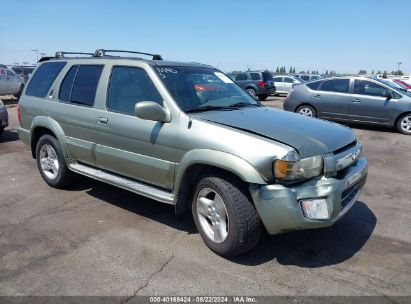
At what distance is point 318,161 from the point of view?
332cm

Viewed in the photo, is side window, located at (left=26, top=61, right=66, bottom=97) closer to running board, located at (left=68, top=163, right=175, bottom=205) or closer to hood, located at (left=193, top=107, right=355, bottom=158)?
running board, located at (left=68, top=163, right=175, bottom=205)

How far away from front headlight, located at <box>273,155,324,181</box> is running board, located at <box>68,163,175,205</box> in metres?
1.21

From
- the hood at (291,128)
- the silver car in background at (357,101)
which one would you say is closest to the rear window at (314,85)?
the silver car in background at (357,101)

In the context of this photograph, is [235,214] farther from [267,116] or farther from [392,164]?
[392,164]

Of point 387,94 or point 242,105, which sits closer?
point 242,105

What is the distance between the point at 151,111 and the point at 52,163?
A: 2.52m

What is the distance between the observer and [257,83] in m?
21.8

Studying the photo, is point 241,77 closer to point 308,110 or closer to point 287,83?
point 287,83

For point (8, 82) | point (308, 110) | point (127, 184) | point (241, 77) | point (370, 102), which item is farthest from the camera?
point (241, 77)

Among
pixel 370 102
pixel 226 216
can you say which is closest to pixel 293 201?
pixel 226 216

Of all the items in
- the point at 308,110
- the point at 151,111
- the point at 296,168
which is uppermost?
the point at 151,111

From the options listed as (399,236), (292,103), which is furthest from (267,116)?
(292,103)

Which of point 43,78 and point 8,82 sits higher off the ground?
point 43,78

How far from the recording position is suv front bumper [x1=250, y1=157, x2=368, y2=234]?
3150mm
